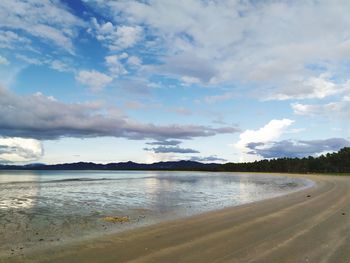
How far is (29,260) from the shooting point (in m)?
11.0

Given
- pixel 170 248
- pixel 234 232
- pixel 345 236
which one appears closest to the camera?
pixel 170 248

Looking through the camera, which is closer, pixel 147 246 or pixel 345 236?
pixel 147 246

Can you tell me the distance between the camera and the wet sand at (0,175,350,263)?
10.8 metres

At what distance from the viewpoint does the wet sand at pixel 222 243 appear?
35.6 feet

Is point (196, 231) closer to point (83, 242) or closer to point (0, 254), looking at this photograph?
point (83, 242)

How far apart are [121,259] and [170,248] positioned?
6.49ft

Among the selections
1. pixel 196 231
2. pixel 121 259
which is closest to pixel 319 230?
pixel 196 231

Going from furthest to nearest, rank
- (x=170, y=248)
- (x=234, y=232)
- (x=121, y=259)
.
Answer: (x=234, y=232)
(x=170, y=248)
(x=121, y=259)

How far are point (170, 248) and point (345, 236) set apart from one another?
22.5 feet

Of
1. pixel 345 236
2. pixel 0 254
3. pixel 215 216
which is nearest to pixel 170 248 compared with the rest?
pixel 0 254

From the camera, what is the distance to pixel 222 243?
41.5 ft

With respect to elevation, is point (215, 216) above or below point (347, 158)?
below

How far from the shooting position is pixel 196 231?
1539 cm

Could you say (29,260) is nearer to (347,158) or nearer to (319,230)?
(319,230)
